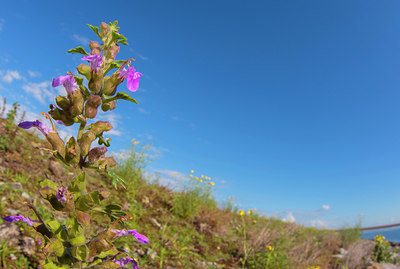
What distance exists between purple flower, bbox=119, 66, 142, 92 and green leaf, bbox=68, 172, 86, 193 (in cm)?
51

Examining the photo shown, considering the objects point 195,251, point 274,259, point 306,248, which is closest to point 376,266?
point 306,248

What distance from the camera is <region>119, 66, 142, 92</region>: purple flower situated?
1319mm

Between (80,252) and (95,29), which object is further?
(95,29)

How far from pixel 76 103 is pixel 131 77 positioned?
1.02 ft

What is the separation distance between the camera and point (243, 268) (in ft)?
15.1

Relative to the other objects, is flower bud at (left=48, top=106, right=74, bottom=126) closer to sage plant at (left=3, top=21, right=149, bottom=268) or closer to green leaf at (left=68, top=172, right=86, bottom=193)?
sage plant at (left=3, top=21, right=149, bottom=268)

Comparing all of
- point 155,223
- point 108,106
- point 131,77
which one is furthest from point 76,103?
point 155,223

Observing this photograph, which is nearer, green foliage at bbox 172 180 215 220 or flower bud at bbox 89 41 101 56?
Answer: flower bud at bbox 89 41 101 56

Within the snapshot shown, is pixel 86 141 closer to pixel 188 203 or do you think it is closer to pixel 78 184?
pixel 78 184

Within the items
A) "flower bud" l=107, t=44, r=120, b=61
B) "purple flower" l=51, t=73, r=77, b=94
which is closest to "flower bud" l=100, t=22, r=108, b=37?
A: "flower bud" l=107, t=44, r=120, b=61

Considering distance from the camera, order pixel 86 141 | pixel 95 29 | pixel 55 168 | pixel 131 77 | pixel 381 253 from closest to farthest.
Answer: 1. pixel 86 141
2. pixel 131 77
3. pixel 95 29
4. pixel 55 168
5. pixel 381 253

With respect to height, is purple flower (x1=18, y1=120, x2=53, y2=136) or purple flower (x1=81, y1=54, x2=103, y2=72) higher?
purple flower (x1=81, y1=54, x2=103, y2=72)

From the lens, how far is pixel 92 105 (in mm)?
1219

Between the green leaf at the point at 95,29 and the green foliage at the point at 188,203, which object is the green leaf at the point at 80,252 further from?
the green foliage at the point at 188,203
